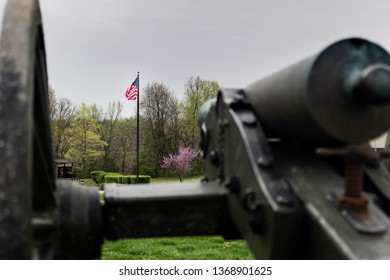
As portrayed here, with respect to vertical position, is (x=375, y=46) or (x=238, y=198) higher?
(x=375, y=46)

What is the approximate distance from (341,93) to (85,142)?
125ft

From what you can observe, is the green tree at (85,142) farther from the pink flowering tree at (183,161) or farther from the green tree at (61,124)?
the pink flowering tree at (183,161)

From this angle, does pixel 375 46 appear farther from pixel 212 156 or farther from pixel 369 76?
pixel 212 156

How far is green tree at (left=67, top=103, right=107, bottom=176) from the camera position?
37969mm

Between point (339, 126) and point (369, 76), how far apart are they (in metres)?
0.23

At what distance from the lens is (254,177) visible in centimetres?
197

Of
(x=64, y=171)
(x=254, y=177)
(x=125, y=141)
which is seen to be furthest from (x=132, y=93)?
(x=254, y=177)

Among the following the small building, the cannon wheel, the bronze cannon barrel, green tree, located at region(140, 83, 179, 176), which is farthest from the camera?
green tree, located at region(140, 83, 179, 176)

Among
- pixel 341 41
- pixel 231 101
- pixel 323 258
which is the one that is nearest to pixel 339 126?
pixel 341 41

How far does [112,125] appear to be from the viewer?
43.0m

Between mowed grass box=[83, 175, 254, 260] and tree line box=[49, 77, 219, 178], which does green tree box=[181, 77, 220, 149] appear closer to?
tree line box=[49, 77, 219, 178]

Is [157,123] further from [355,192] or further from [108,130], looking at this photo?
[355,192]

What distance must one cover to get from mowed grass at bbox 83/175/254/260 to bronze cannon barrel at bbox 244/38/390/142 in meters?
5.03

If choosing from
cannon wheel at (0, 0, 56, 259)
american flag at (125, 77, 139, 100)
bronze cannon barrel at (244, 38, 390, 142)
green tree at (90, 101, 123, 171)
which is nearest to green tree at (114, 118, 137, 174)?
green tree at (90, 101, 123, 171)
